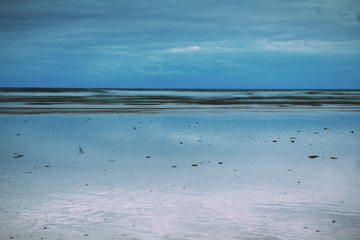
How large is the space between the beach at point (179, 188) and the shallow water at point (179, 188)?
2cm

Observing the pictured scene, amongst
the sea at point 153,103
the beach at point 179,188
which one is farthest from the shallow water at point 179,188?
the sea at point 153,103

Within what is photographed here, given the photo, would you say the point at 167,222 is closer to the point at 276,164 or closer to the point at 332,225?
the point at 332,225

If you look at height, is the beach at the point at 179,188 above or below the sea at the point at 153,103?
below

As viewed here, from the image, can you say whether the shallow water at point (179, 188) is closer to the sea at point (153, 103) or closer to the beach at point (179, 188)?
the beach at point (179, 188)

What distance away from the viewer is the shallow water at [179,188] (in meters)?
5.77

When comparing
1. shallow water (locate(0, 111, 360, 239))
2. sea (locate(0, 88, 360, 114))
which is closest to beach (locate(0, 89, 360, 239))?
shallow water (locate(0, 111, 360, 239))

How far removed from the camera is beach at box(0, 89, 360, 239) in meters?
5.77

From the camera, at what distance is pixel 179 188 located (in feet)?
26.0

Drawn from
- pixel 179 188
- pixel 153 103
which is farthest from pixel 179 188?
pixel 153 103

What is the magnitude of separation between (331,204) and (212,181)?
266cm

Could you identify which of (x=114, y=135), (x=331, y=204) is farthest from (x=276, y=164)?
(x=114, y=135)

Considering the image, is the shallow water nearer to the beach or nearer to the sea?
the beach

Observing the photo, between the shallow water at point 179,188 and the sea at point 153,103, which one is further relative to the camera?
the sea at point 153,103

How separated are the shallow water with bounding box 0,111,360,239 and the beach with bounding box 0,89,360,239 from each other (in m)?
0.02
